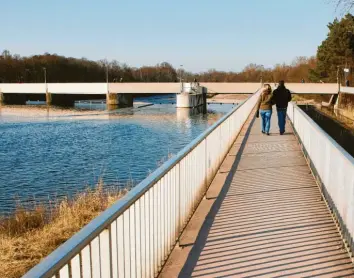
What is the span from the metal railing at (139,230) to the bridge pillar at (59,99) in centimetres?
7889

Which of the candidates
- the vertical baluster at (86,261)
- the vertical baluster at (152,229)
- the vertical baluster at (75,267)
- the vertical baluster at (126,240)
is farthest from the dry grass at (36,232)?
the vertical baluster at (75,267)

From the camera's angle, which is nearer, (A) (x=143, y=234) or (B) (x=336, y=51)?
(A) (x=143, y=234)

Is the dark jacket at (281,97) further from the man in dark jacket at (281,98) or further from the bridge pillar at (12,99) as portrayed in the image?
the bridge pillar at (12,99)

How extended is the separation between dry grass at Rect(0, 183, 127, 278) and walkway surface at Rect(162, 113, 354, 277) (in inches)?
138

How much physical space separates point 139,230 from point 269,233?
2380 millimetres

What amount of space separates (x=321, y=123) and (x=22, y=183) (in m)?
30.8

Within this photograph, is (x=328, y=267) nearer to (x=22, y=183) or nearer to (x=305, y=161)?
(x=305, y=161)

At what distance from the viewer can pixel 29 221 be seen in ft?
34.7

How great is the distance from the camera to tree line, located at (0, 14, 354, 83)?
62.4 metres

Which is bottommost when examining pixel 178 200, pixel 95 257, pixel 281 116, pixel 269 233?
pixel 269 233

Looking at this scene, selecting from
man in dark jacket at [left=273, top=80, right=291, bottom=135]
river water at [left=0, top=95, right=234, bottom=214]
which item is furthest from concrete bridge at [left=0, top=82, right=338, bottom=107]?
man in dark jacket at [left=273, top=80, right=291, bottom=135]

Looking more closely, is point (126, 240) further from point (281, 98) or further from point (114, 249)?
point (281, 98)

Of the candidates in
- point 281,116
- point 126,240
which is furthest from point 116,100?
point 126,240

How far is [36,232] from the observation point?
9578 millimetres
